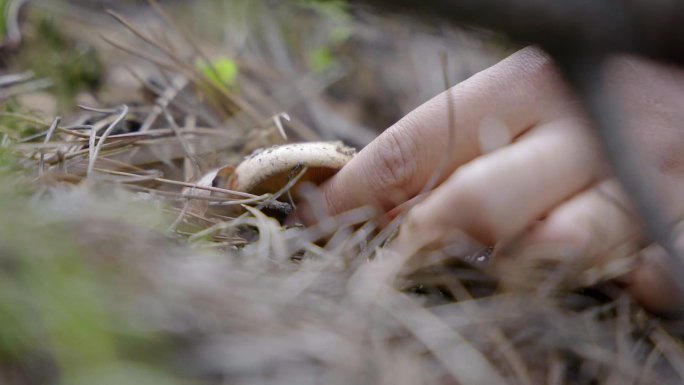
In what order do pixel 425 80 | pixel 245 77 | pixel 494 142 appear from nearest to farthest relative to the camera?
1. pixel 494 142
2. pixel 245 77
3. pixel 425 80

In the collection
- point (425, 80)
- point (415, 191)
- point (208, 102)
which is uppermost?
point (415, 191)

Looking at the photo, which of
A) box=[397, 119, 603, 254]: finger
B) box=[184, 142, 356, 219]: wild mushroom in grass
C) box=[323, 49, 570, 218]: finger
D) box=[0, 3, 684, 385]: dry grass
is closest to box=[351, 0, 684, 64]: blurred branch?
box=[0, 3, 684, 385]: dry grass

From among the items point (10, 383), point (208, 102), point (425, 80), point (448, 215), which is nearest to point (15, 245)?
point (10, 383)

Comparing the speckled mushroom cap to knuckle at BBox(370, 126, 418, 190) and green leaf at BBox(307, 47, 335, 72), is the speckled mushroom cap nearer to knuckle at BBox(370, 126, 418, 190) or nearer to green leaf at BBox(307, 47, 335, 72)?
knuckle at BBox(370, 126, 418, 190)

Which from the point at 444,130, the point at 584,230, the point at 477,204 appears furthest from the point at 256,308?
the point at 444,130

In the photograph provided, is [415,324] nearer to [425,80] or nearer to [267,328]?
[267,328]

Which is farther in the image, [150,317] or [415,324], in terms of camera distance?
[415,324]

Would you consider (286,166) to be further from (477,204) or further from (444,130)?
(477,204)
